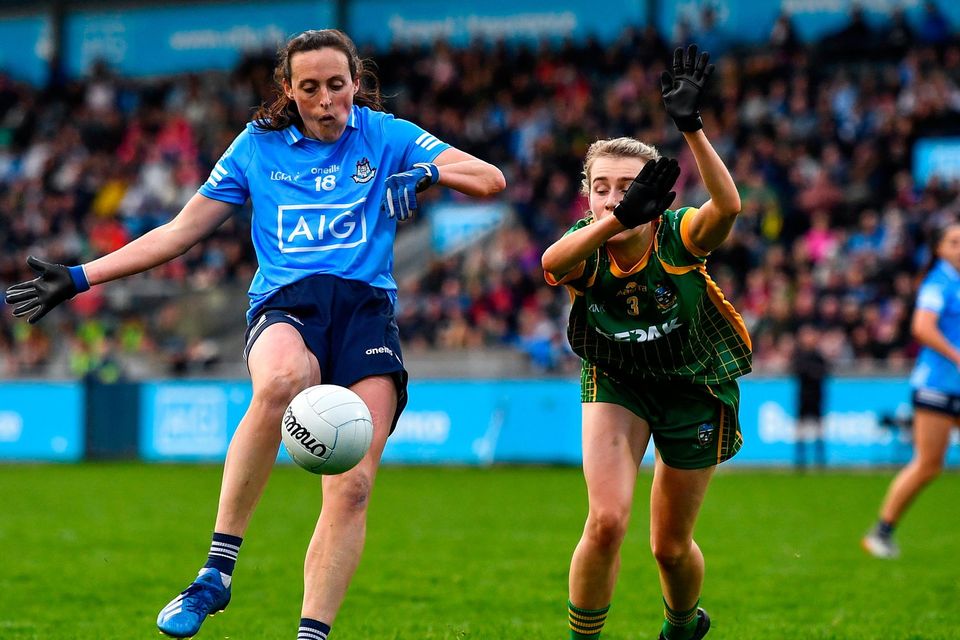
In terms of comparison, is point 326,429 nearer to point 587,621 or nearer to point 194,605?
point 194,605

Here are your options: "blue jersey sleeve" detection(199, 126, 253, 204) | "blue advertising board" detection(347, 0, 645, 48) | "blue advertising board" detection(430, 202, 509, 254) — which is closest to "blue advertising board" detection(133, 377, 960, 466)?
"blue advertising board" detection(430, 202, 509, 254)

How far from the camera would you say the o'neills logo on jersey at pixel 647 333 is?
5855 mm

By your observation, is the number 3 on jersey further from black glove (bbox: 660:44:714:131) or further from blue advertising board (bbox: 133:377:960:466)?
blue advertising board (bbox: 133:377:960:466)

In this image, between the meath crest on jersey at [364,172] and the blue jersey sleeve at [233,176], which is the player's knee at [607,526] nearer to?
the meath crest on jersey at [364,172]

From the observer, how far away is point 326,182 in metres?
5.79

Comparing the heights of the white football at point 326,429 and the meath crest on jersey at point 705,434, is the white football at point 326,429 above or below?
above

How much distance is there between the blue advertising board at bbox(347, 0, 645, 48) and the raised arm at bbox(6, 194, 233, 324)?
2291cm

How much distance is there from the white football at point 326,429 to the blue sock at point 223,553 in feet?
1.43

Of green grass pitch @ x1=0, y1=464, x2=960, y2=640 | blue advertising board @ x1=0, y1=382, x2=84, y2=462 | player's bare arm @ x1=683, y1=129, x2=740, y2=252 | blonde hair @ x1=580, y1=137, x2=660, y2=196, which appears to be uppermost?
blonde hair @ x1=580, y1=137, x2=660, y2=196

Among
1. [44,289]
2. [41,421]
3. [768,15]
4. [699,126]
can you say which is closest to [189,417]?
[41,421]

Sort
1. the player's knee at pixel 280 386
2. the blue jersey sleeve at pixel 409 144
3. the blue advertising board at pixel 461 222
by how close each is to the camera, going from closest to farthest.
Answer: the player's knee at pixel 280 386, the blue jersey sleeve at pixel 409 144, the blue advertising board at pixel 461 222

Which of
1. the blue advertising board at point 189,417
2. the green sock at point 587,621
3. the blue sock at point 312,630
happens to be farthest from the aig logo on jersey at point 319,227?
the blue advertising board at point 189,417

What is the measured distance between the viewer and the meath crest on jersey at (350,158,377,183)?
582cm

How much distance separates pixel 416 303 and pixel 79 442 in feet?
19.2
